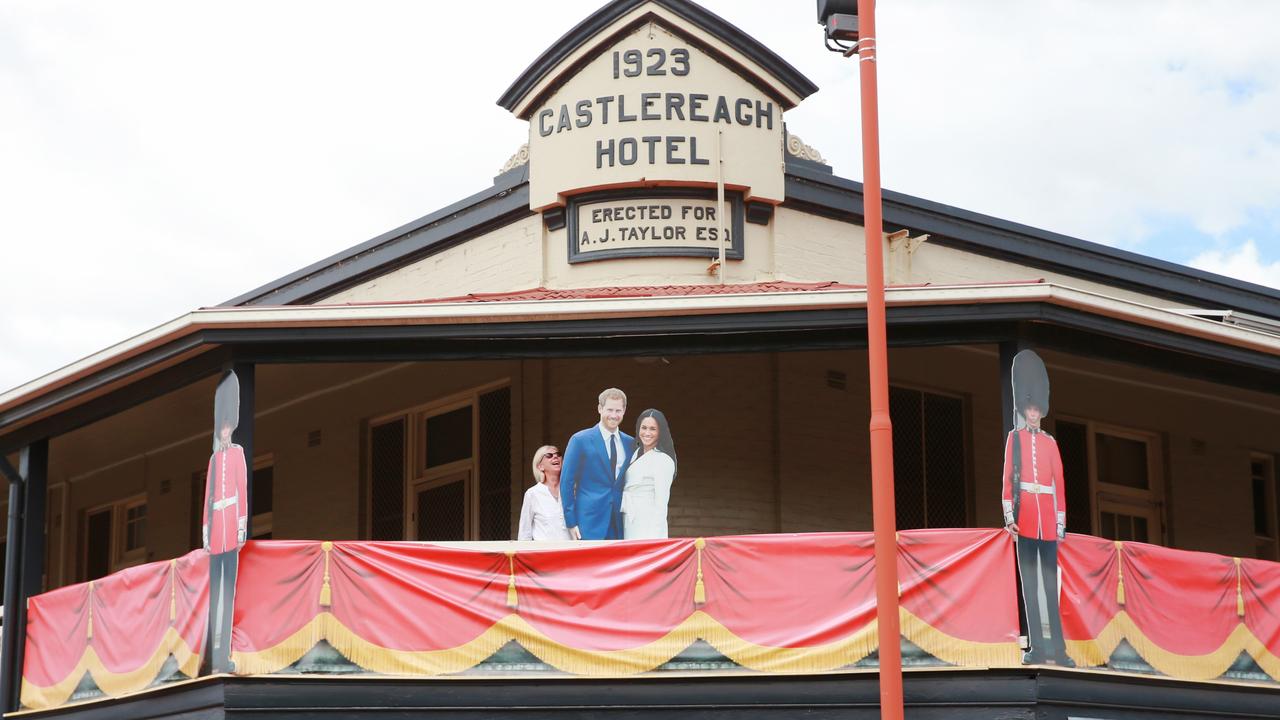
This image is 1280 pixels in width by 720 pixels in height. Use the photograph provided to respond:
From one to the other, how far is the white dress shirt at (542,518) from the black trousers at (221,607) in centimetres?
227

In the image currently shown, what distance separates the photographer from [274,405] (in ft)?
65.2

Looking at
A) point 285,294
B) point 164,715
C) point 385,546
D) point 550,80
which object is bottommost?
point 164,715

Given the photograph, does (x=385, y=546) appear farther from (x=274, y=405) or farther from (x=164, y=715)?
(x=274, y=405)

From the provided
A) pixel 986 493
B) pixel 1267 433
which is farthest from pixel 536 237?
pixel 1267 433

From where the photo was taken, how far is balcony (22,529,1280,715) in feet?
46.2

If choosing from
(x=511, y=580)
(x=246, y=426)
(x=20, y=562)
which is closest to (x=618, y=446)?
(x=511, y=580)

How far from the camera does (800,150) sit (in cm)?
1920

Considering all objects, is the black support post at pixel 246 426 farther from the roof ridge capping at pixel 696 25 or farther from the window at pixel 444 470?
the roof ridge capping at pixel 696 25

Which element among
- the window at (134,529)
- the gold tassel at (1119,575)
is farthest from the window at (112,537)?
the gold tassel at (1119,575)

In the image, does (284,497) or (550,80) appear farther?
(284,497)

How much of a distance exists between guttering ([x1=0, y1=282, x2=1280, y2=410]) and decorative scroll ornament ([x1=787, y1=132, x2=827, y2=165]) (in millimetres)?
4740

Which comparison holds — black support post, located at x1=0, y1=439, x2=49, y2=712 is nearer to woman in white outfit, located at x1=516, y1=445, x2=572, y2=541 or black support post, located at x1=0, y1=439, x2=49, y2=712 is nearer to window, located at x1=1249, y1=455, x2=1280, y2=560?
woman in white outfit, located at x1=516, y1=445, x2=572, y2=541

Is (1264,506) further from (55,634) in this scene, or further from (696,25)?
(55,634)

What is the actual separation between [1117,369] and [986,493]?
175 centimetres
